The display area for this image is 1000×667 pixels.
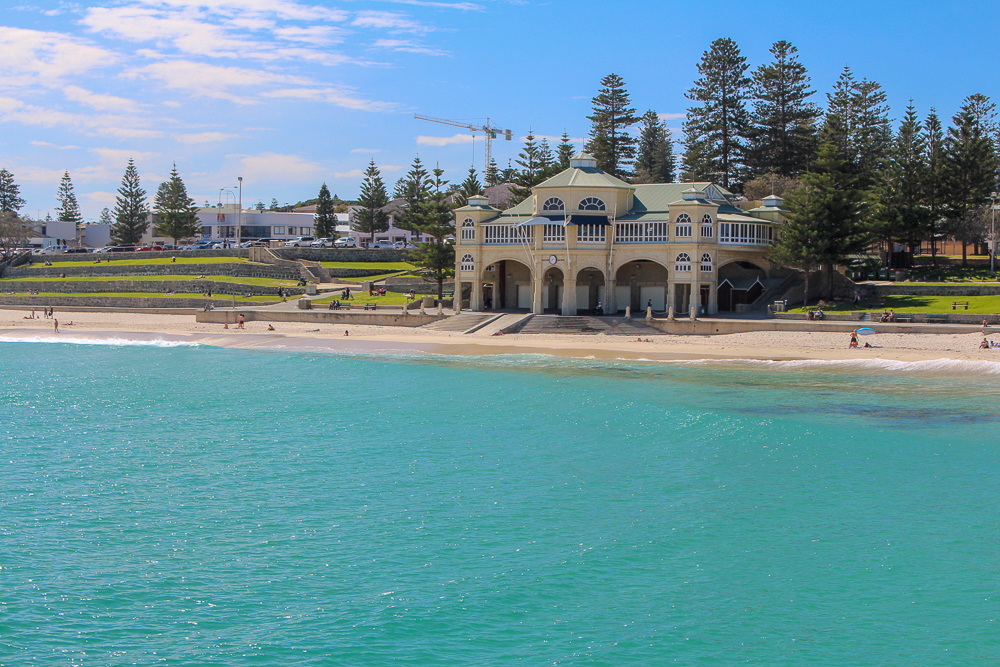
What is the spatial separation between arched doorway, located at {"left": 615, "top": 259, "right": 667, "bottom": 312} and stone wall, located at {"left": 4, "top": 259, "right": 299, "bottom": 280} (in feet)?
74.9

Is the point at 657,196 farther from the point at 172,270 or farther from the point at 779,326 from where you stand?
the point at 172,270

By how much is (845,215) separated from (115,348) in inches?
1337

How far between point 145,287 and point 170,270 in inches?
161

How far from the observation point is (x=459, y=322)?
4156 cm

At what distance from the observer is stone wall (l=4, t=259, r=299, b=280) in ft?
185

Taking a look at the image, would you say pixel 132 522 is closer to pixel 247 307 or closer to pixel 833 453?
pixel 833 453

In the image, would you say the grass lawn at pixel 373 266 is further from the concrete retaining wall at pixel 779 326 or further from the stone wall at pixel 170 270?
the concrete retaining wall at pixel 779 326

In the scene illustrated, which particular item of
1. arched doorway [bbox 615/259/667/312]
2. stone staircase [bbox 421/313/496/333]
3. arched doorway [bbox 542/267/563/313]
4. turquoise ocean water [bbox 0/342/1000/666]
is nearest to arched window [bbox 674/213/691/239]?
arched doorway [bbox 615/259/667/312]

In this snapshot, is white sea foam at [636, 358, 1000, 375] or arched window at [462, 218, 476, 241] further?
arched window at [462, 218, 476, 241]

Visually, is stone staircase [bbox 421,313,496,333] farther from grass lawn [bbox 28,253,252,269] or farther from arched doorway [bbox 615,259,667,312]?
grass lawn [bbox 28,253,252,269]

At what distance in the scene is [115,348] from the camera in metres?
41.3

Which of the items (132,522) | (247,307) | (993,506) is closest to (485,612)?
(132,522)

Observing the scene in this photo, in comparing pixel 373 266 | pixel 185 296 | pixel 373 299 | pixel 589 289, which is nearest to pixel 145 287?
pixel 185 296

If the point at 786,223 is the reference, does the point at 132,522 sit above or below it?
below
